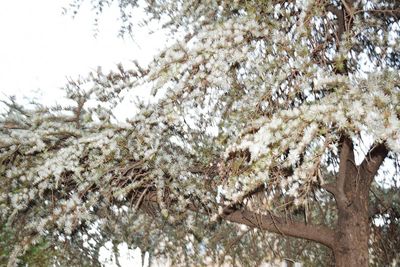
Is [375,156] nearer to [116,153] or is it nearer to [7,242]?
[116,153]

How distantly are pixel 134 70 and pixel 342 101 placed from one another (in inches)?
74.7

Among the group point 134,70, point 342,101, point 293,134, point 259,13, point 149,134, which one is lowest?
point 293,134

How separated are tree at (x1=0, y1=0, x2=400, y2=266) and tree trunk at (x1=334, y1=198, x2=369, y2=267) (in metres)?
0.01

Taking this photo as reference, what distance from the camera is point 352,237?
5723 mm

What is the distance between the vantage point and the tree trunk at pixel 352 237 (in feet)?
18.5

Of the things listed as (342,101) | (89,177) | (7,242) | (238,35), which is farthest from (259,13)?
(7,242)

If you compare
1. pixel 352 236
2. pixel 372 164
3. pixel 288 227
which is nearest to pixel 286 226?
pixel 288 227

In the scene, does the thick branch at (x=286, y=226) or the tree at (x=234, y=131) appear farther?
the thick branch at (x=286, y=226)

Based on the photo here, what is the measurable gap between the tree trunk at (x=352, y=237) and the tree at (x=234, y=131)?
0.01 metres

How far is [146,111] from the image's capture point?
4.29 metres

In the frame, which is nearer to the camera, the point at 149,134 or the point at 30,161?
the point at 149,134

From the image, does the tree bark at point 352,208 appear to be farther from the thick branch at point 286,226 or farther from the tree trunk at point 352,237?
the thick branch at point 286,226

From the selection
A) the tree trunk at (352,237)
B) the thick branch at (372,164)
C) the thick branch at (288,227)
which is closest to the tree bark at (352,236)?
the tree trunk at (352,237)

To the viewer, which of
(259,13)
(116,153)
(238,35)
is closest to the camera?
(238,35)
